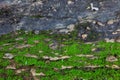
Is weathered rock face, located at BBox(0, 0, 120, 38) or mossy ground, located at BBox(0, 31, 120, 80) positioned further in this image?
weathered rock face, located at BBox(0, 0, 120, 38)

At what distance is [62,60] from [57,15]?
3.19 metres

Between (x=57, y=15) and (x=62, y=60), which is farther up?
(x=57, y=15)

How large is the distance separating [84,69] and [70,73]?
374 mm

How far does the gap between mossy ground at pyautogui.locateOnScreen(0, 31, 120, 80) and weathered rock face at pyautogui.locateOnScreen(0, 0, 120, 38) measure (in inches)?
36.4

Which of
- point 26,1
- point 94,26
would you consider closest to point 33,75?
point 94,26

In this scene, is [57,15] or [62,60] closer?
[62,60]

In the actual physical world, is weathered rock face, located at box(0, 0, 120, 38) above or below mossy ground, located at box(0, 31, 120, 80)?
above

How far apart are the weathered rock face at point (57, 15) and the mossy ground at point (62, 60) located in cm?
92

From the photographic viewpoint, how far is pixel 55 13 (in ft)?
35.3

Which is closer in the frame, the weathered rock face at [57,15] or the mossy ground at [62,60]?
the mossy ground at [62,60]

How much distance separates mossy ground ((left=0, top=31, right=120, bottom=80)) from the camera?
7207 mm

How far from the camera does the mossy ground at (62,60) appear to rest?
23.6 ft

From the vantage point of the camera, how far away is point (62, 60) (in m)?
7.79

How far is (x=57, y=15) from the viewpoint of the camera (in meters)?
10.6
